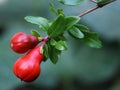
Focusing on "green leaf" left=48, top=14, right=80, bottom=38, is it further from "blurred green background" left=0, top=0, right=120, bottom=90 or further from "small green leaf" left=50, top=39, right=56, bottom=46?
"blurred green background" left=0, top=0, right=120, bottom=90

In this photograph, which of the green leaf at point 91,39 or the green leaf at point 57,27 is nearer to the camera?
the green leaf at point 57,27

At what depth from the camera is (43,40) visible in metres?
1.12

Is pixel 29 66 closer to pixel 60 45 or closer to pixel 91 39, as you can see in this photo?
pixel 60 45

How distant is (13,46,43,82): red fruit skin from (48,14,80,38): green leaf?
0.19 feet

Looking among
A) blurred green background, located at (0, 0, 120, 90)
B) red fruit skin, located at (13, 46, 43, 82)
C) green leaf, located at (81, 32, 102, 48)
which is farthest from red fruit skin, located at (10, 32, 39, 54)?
blurred green background, located at (0, 0, 120, 90)

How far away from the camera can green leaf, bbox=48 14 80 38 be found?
1091mm

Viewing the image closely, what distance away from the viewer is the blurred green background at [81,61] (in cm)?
260

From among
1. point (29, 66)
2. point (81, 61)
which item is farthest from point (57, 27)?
point (81, 61)

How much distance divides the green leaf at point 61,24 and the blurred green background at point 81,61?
1.46 meters

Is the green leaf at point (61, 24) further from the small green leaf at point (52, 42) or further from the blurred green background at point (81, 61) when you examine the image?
the blurred green background at point (81, 61)

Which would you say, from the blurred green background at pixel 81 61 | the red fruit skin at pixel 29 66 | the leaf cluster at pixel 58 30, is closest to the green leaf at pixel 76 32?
the leaf cluster at pixel 58 30

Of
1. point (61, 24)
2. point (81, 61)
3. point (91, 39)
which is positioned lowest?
point (81, 61)

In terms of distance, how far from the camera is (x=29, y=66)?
1.08 meters

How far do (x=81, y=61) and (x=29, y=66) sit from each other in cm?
159
